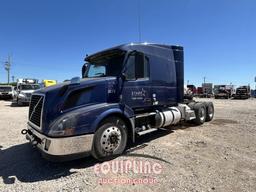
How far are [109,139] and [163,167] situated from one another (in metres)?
1.33

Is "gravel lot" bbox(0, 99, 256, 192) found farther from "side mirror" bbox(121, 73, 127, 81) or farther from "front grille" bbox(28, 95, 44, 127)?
"side mirror" bbox(121, 73, 127, 81)

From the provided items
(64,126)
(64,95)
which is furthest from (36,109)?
(64,126)

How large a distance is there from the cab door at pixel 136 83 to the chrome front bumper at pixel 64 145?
1.52 m

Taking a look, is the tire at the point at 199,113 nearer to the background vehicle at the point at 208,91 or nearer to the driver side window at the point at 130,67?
the driver side window at the point at 130,67

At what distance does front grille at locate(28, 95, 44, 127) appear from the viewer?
14.7ft

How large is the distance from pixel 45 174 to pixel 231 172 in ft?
12.2

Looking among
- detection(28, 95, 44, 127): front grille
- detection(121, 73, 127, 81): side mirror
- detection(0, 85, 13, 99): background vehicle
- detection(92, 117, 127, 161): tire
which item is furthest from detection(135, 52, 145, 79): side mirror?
detection(0, 85, 13, 99): background vehicle

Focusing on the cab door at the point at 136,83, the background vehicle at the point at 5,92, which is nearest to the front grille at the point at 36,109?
the cab door at the point at 136,83

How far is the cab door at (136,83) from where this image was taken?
5.36 metres

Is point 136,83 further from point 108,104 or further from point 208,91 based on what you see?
point 208,91

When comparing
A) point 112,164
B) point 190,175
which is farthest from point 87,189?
point 190,175

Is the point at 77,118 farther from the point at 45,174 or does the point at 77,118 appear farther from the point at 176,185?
the point at 176,185

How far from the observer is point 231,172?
13.6 feet

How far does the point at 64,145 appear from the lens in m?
4.08
